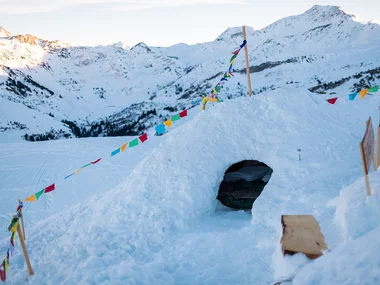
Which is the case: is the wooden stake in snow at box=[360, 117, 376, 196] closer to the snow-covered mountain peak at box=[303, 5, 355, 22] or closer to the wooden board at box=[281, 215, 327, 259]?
the wooden board at box=[281, 215, 327, 259]

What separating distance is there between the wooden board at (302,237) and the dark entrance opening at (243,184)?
3183 mm

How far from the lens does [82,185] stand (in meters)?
15.4

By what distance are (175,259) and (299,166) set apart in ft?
12.0

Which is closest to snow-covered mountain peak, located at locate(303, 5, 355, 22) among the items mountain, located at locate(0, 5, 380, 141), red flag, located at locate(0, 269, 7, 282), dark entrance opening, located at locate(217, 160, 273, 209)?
mountain, located at locate(0, 5, 380, 141)

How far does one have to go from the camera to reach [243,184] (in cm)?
852

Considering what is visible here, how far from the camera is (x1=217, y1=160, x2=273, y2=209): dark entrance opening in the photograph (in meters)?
7.98

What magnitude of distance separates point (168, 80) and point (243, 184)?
17524cm

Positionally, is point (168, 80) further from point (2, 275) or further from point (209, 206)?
point (2, 275)

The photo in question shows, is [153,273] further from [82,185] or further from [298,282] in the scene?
[82,185]

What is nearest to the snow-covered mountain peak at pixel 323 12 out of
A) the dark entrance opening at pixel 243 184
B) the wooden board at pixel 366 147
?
the dark entrance opening at pixel 243 184

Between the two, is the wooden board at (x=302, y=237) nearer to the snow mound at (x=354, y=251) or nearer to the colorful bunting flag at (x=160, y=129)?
the snow mound at (x=354, y=251)

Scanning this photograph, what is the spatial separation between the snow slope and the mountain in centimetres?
A: 2334

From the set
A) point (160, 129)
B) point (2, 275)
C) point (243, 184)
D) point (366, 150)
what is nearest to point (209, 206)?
point (243, 184)

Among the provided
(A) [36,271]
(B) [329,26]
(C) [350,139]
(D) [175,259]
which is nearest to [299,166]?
(C) [350,139]
